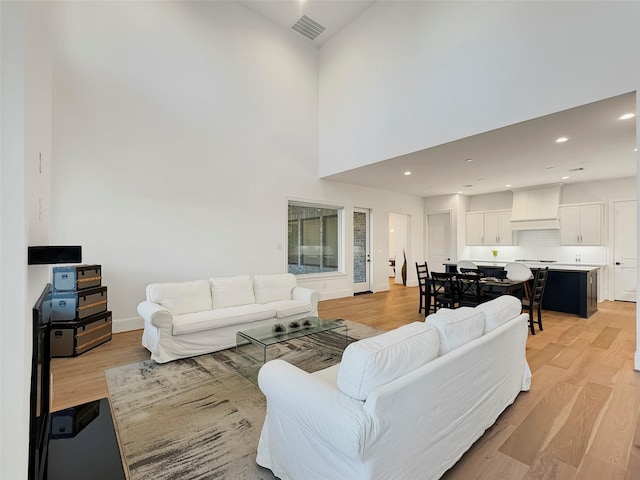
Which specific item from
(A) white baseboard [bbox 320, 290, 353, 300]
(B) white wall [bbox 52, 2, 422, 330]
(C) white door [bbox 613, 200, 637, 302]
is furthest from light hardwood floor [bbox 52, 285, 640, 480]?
(C) white door [bbox 613, 200, 637, 302]

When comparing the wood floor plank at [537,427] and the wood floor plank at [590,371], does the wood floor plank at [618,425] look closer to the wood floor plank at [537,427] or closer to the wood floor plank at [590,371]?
the wood floor plank at [590,371]

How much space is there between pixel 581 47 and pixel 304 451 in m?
4.46

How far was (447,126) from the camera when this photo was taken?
14.2 feet

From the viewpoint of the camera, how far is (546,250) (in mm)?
7602

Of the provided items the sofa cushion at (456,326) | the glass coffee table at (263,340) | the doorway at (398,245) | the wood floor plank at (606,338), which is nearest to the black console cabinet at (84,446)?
the glass coffee table at (263,340)

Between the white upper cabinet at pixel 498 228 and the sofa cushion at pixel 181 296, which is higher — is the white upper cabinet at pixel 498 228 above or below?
above

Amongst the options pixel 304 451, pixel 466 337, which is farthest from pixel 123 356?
pixel 466 337

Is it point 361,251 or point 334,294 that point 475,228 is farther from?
point 334,294

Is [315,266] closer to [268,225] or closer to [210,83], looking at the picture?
[268,225]

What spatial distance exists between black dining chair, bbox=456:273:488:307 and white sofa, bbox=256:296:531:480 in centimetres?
269

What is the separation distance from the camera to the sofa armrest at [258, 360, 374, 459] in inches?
47.3

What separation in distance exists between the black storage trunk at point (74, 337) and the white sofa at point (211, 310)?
64 centimetres

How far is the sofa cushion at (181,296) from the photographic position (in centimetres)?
359

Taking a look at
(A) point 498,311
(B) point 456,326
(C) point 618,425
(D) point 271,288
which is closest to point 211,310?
(D) point 271,288
